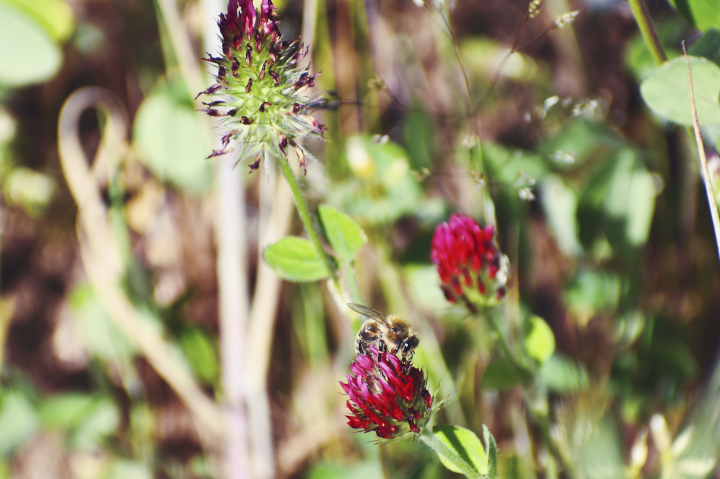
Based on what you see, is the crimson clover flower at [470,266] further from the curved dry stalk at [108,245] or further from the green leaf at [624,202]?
the curved dry stalk at [108,245]

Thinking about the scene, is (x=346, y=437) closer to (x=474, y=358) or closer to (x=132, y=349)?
(x=474, y=358)

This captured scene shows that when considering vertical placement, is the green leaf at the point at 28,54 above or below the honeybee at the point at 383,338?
above

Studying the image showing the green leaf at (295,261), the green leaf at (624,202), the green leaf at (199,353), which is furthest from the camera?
the green leaf at (199,353)

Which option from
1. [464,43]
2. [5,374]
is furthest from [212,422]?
[464,43]

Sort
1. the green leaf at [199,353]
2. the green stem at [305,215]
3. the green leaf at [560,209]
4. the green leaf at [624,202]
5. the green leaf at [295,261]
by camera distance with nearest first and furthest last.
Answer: the green stem at [305,215] → the green leaf at [295,261] → the green leaf at [624,202] → the green leaf at [560,209] → the green leaf at [199,353]

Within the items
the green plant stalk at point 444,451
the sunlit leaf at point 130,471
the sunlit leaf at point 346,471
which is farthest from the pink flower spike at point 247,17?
the sunlit leaf at point 130,471

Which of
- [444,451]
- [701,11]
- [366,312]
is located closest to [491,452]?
[444,451]
